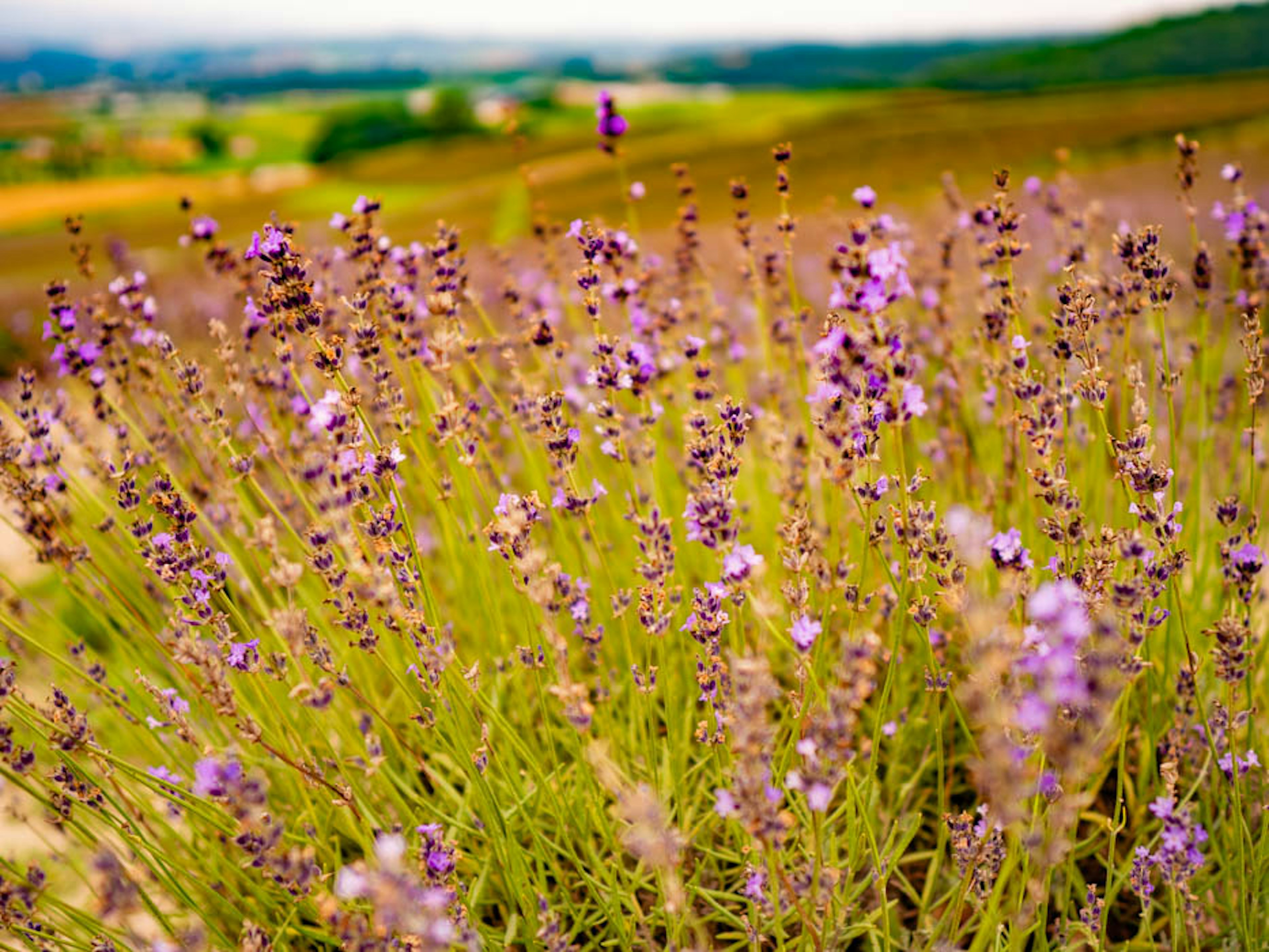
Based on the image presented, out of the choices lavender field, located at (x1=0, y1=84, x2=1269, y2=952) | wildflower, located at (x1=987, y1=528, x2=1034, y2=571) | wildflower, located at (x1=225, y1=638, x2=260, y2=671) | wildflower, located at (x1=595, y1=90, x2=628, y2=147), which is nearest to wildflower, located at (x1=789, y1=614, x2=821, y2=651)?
lavender field, located at (x1=0, y1=84, x2=1269, y2=952)

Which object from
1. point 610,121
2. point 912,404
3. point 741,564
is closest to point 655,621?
point 741,564

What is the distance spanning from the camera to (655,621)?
66.1 inches

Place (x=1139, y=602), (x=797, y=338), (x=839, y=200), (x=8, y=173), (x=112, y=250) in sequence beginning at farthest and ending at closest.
→ (x=8, y=173), (x=839, y=200), (x=112, y=250), (x=797, y=338), (x=1139, y=602)

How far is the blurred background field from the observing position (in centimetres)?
2725

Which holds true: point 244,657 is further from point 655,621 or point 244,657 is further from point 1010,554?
point 1010,554

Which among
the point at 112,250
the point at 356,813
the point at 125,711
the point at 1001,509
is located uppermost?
the point at 112,250

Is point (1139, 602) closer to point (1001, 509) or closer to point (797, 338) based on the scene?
point (1001, 509)

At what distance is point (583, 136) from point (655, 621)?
51.7 metres

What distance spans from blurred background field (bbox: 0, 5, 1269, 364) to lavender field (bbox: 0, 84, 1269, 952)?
2.76 ft

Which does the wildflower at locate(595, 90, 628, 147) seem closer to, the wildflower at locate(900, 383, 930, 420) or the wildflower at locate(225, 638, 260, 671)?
the wildflower at locate(900, 383, 930, 420)

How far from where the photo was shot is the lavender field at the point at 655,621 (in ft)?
4.91

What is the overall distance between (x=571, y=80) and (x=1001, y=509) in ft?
271

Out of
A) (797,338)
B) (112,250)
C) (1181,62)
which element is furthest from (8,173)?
(1181,62)

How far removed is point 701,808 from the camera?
242 centimetres
